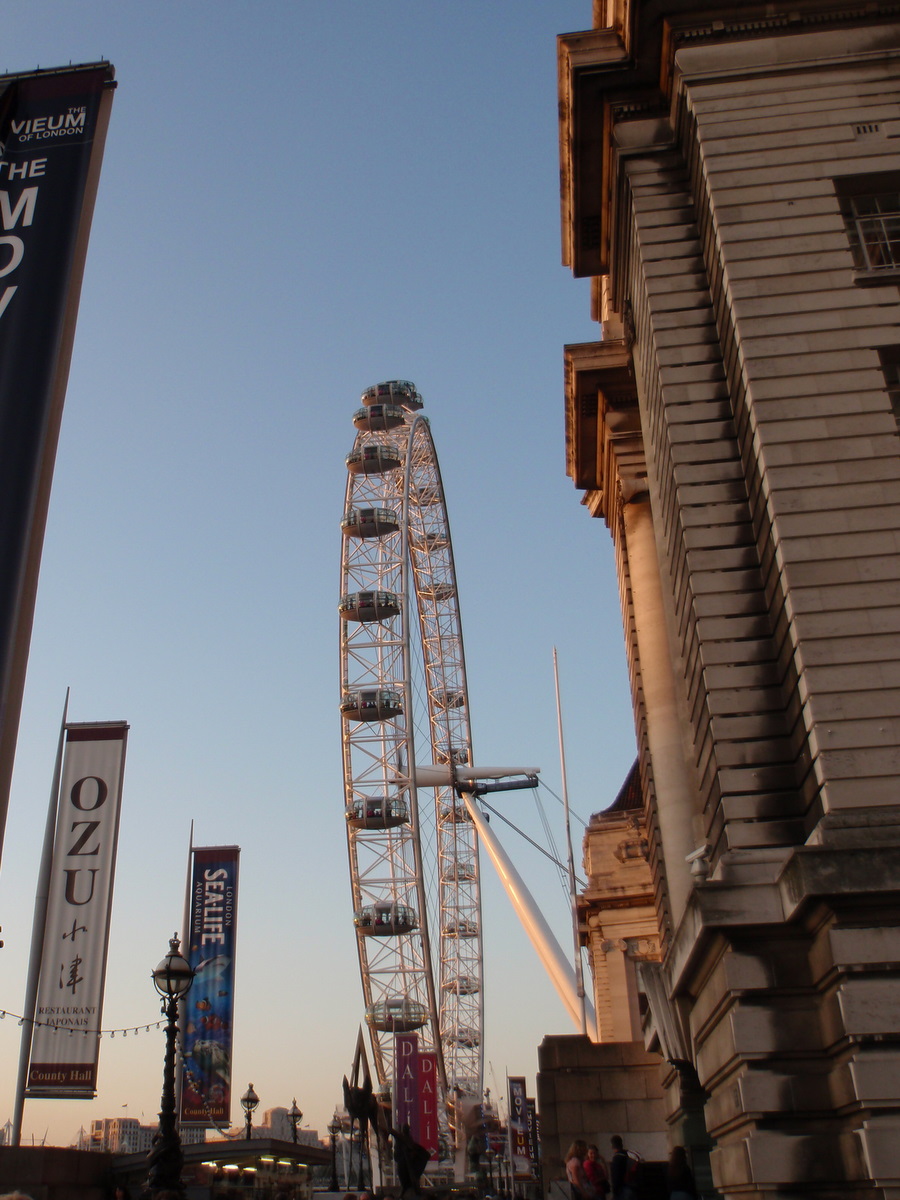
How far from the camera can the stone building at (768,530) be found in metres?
10.2

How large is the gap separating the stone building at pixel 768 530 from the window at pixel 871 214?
36 millimetres

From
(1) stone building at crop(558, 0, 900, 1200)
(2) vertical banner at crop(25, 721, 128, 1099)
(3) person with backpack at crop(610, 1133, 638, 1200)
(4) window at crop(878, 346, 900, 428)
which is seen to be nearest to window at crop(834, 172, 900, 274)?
(1) stone building at crop(558, 0, 900, 1200)

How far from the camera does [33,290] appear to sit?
16047 mm

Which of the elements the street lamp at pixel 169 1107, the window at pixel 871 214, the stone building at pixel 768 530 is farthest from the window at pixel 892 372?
the street lamp at pixel 169 1107

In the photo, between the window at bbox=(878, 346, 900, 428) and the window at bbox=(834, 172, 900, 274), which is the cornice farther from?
the window at bbox=(878, 346, 900, 428)

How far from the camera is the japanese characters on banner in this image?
2778 centimetres

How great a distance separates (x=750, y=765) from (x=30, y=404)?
33.0 feet

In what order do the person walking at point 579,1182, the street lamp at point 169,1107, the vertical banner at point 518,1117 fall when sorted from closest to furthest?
the street lamp at point 169,1107
the person walking at point 579,1182
the vertical banner at point 518,1117

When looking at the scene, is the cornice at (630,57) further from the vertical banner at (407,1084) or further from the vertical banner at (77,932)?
the vertical banner at (407,1084)

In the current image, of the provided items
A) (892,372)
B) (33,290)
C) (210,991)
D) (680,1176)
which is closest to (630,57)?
(892,372)

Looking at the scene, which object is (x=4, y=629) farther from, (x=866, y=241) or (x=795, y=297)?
(x=866, y=241)

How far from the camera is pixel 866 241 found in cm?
1500

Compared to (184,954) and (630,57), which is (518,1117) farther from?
(630,57)

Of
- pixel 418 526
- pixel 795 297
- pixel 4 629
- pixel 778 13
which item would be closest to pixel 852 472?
pixel 795 297
